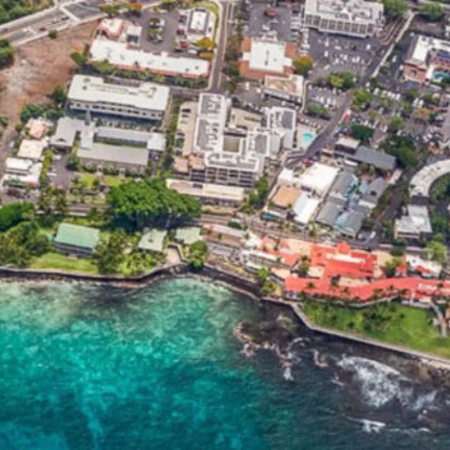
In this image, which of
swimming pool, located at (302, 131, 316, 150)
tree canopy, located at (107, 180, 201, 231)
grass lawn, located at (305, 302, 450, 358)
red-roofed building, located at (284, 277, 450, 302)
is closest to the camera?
grass lawn, located at (305, 302, 450, 358)

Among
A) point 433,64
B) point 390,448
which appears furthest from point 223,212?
point 433,64

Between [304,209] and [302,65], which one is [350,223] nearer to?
[304,209]

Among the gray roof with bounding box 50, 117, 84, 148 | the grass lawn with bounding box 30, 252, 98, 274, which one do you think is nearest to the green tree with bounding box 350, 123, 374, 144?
the gray roof with bounding box 50, 117, 84, 148

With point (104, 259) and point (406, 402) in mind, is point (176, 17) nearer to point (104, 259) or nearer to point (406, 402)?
point (104, 259)

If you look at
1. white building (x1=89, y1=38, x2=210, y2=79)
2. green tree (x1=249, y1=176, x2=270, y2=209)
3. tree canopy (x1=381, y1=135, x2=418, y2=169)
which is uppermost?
white building (x1=89, y1=38, x2=210, y2=79)

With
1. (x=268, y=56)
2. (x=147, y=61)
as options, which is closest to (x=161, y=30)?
(x=147, y=61)

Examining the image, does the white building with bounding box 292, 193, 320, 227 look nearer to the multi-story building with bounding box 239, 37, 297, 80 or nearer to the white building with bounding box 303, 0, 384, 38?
→ the multi-story building with bounding box 239, 37, 297, 80

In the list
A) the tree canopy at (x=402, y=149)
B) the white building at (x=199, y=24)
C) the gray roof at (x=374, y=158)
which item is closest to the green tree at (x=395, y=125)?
the tree canopy at (x=402, y=149)
